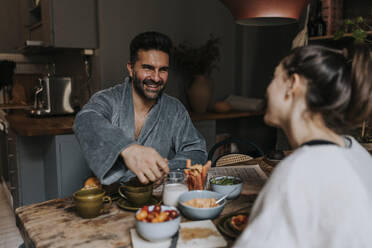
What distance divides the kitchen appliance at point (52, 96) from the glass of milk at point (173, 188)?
2.13 metres

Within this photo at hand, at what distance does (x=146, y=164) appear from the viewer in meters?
1.09

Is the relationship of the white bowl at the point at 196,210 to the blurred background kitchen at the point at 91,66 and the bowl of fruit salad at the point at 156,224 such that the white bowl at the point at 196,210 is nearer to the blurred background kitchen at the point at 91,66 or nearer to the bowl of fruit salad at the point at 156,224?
the bowl of fruit salad at the point at 156,224

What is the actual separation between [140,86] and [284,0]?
960mm

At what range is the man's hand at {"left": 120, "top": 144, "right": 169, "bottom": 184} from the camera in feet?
3.58

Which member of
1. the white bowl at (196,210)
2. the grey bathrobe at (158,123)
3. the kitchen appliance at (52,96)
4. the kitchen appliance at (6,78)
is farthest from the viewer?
the kitchen appliance at (6,78)

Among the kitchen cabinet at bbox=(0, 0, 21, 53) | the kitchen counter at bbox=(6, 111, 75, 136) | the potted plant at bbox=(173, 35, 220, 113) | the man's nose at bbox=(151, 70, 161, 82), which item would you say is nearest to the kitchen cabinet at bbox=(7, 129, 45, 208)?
the kitchen counter at bbox=(6, 111, 75, 136)

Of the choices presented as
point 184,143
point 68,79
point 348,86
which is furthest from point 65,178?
point 348,86

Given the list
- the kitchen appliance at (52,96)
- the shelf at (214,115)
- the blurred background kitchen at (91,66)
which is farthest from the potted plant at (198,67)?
the kitchen appliance at (52,96)

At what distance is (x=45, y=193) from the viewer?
283 cm

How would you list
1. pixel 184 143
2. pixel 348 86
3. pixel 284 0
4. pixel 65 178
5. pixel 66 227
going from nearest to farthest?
pixel 348 86, pixel 66 227, pixel 284 0, pixel 184 143, pixel 65 178

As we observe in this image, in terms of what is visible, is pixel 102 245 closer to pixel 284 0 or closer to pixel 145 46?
pixel 284 0

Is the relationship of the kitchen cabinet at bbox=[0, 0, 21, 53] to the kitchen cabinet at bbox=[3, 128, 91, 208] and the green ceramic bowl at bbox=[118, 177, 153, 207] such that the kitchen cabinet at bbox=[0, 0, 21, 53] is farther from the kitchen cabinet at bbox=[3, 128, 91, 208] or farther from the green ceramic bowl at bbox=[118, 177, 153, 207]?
the green ceramic bowl at bbox=[118, 177, 153, 207]

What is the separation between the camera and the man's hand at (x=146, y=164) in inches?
42.9

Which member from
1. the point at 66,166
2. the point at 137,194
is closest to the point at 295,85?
the point at 137,194
